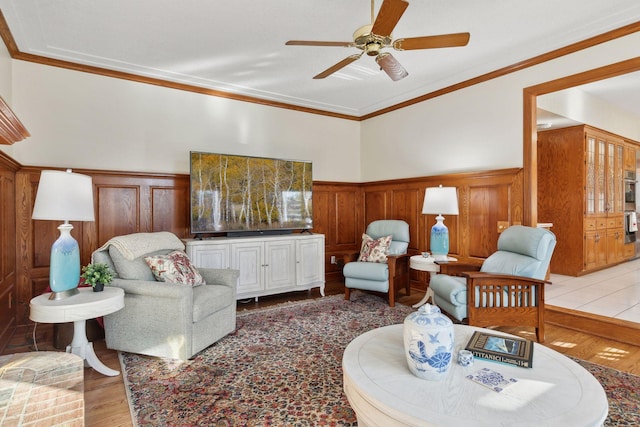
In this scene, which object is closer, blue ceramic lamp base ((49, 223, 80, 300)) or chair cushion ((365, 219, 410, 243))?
blue ceramic lamp base ((49, 223, 80, 300))

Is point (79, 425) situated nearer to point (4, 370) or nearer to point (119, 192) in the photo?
point (4, 370)

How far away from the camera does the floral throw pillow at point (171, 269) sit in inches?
112

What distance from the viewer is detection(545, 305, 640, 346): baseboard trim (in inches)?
112

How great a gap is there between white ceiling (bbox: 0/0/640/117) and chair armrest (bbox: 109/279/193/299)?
2.19m

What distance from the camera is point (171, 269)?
286 centimetres

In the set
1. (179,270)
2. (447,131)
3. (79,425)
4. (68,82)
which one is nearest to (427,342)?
(79,425)

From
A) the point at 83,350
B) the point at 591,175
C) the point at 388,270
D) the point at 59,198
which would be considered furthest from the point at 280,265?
the point at 591,175

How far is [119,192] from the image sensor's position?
12.6 feet

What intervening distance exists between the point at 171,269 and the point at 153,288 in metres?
0.28

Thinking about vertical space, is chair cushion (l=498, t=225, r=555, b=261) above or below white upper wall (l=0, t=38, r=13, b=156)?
below

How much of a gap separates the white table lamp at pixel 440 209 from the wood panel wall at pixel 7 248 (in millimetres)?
3924

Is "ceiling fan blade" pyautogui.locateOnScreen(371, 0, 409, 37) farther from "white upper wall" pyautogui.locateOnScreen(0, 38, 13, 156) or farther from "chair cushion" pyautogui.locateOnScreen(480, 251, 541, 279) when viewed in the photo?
"white upper wall" pyautogui.locateOnScreen(0, 38, 13, 156)

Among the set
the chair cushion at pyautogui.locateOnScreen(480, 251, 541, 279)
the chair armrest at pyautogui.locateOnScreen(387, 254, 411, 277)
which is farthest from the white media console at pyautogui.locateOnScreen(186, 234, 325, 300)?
the chair cushion at pyautogui.locateOnScreen(480, 251, 541, 279)

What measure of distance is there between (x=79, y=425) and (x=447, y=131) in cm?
446
